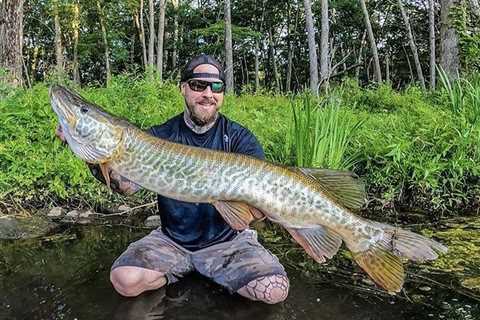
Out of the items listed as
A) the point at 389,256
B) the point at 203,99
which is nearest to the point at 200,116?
the point at 203,99

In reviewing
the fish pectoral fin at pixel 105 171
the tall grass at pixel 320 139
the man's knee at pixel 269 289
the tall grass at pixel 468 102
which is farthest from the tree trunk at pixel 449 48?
the fish pectoral fin at pixel 105 171

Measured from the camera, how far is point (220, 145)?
3230 millimetres

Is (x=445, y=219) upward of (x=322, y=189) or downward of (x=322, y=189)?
downward

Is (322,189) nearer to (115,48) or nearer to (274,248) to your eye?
(274,248)

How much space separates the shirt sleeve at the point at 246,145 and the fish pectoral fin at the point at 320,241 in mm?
740

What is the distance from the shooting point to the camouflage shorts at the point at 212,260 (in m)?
3.16

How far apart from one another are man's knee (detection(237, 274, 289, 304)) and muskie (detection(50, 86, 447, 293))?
59 cm

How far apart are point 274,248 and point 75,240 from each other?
1792 mm

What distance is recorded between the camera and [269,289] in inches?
119

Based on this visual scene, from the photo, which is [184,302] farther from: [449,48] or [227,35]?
[227,35]

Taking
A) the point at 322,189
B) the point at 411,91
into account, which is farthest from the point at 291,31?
the point at 322,189

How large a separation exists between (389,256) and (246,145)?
3.77 feet

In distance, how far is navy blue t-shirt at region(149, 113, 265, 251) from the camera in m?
3.21

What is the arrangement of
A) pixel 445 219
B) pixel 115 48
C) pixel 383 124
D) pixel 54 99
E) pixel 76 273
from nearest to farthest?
pixel 54 99 → pixel 76 273 → pixel 445 219 → pixel 383 124 → pixel 115 48
